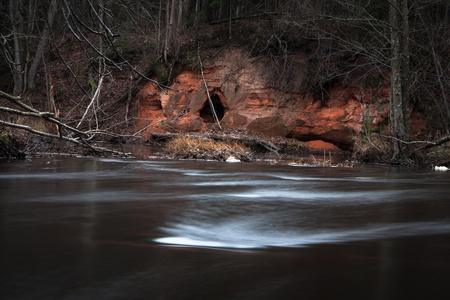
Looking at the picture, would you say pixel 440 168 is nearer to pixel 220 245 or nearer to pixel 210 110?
pixel 220 245

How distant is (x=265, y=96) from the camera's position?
75.0ft

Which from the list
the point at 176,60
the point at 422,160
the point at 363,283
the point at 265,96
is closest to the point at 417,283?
the point at 363,283

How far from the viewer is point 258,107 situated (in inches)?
902

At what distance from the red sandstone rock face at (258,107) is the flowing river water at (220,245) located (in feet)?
50.6

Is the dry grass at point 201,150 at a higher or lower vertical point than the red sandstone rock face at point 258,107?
lower

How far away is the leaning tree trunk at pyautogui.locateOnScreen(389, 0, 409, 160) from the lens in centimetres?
1352

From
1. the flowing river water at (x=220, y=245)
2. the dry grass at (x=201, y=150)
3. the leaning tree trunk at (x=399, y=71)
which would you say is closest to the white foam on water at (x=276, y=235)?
the flowing river water at (x=220, y=245)

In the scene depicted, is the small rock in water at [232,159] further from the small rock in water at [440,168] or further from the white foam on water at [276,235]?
the white foam on water at [276,235]

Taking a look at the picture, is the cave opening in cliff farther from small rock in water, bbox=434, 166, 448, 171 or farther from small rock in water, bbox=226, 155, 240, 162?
small rock in water, bbox=434, 166, 448, 171

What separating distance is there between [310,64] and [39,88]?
17.9 meters

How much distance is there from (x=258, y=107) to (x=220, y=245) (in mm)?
20364

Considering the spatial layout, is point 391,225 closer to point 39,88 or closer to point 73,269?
point 73,269

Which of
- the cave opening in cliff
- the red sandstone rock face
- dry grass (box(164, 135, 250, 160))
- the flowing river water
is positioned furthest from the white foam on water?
the cave opening in cliff

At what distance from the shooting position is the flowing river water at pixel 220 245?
1.98 m
